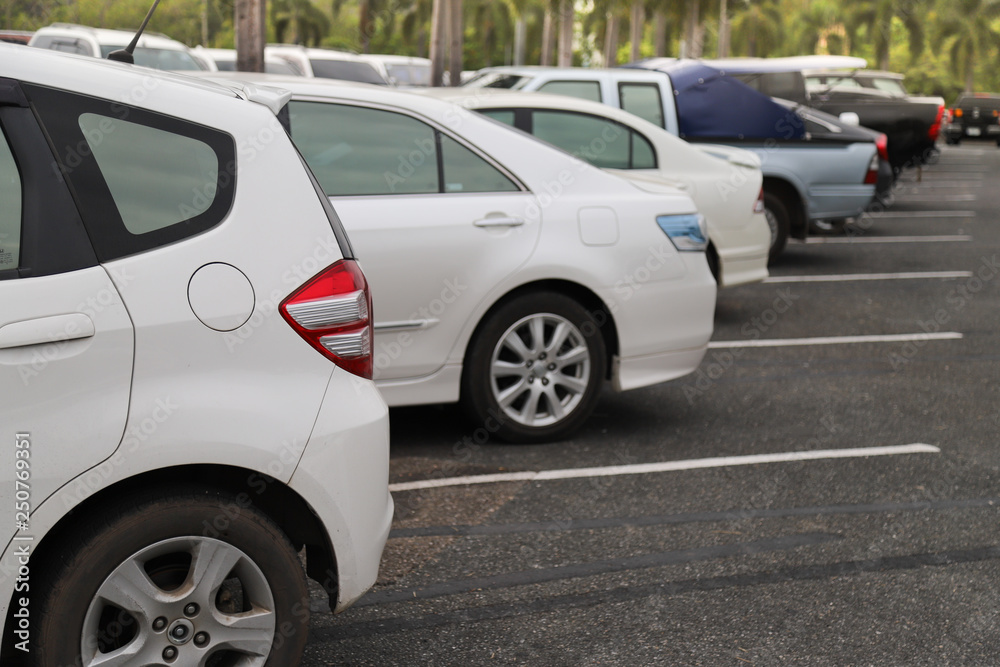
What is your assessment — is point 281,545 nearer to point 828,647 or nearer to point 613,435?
point 828,647

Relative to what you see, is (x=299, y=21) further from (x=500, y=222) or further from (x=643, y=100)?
(x=500, y=222)

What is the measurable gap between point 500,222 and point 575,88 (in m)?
4.75

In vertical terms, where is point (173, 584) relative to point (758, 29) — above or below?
below

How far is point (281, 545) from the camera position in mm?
2682

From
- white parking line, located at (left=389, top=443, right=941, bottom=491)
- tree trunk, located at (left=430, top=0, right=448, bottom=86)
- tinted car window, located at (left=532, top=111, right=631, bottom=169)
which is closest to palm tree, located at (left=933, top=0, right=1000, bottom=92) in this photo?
tree trunk, located at (left=430, top=0, right=448, bottom=86)

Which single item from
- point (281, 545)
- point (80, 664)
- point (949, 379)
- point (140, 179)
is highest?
point (140, 179)

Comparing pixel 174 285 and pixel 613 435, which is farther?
pixel 613 435

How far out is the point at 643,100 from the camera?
945 centimetres

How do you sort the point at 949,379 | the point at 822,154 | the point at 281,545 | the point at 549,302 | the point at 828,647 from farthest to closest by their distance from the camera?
the point at 822,154 → the point at 949,379 → the point at 549,302 → the point at 828,647 → the point at 281,545

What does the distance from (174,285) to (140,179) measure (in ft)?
0.88

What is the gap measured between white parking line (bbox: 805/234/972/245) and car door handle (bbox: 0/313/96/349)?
12.2 meters

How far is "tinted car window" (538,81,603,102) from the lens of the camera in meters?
9.55

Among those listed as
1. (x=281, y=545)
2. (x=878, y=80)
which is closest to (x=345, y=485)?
(x=281, y=545)

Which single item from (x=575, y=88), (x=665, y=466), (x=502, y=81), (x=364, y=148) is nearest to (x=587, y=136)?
(x=575, y=88)
